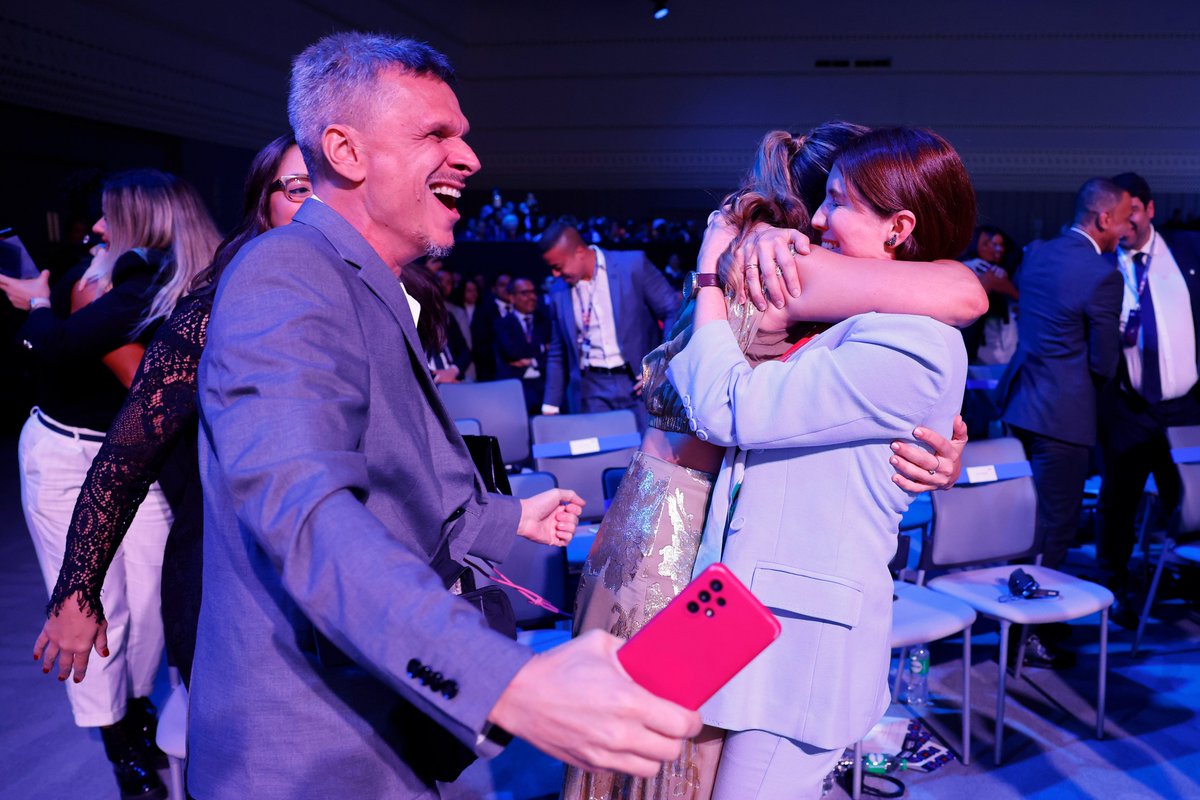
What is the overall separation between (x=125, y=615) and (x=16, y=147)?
6557 mm

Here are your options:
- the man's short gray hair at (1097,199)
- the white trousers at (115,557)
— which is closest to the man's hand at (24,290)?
the white trousers at (115,557)

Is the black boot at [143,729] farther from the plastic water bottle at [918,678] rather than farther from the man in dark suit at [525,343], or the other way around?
the man in dark suit at [525,343]

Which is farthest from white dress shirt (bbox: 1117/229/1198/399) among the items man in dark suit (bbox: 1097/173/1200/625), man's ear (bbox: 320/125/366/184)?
man's ear (bbox: 320/125/366/184)

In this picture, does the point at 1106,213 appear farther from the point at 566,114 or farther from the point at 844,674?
the point at 566,114

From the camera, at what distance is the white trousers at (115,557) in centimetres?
263

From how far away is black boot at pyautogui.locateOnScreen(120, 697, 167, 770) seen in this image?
111 inches

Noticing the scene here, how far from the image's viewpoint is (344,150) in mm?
1155

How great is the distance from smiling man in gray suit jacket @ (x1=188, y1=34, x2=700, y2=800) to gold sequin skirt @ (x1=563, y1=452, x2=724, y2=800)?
304 millimetres

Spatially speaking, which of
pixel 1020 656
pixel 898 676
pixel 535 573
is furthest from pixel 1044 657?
pixel 535 573

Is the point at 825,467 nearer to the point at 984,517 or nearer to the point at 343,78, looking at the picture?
the point at 343,78

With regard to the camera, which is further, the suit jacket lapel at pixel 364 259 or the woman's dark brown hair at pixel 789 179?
the woman's dark brown hair at pixel 789 179

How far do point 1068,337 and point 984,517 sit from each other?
1143 millimetres

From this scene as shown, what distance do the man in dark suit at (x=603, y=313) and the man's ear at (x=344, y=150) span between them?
167 inches

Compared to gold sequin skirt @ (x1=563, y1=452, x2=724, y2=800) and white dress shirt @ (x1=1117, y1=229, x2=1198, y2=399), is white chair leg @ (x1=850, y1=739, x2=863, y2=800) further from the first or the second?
white dress shirt @ (x1=1117, y1=229, x2=1198, y2=399)
